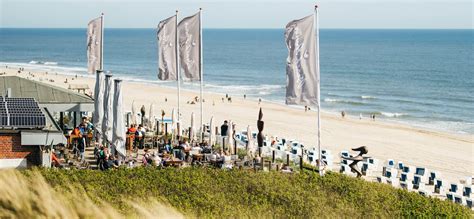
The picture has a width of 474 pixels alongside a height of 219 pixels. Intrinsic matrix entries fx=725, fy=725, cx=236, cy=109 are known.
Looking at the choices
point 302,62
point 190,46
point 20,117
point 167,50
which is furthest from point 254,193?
point 167,50

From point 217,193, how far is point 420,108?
4682 centimetres

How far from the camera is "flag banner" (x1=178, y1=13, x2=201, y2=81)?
949 inches

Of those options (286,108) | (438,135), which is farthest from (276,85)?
(438,135)

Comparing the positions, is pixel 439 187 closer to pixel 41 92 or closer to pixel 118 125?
pixel 118 125

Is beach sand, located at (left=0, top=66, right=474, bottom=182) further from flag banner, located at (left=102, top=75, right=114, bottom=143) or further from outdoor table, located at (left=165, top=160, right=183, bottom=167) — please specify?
flag banner, located at (left=102, top=75, right=114, bottom=143)

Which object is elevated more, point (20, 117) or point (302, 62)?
point (302, 62)

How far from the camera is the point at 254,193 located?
17.2 metres

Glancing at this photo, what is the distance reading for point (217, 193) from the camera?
16844mm

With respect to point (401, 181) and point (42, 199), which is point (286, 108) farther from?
point (42, 199)

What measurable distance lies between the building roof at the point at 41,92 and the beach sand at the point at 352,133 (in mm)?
14216

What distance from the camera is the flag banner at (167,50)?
25094 millimetres

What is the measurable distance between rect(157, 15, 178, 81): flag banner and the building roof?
3.03 m

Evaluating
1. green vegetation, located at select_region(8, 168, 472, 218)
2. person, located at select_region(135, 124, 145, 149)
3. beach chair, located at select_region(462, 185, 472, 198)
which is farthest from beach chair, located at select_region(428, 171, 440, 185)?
person, located at select_region(135, 124, 145, 149)

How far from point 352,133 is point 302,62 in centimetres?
2656
